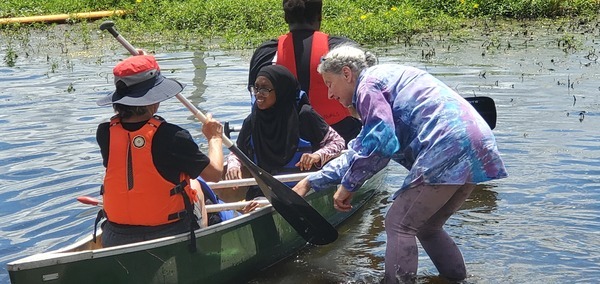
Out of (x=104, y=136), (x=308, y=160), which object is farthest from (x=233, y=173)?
(x=104, y=136)

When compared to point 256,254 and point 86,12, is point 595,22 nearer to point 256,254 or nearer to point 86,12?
point 86,12

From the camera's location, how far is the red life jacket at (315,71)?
7.21 meters

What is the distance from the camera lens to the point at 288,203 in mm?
5934

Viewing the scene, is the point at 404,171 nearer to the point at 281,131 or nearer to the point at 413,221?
the point at 281,131

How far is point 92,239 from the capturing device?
18.2 feet

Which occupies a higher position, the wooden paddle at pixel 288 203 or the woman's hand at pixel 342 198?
the woman's hand at pixel 342 198

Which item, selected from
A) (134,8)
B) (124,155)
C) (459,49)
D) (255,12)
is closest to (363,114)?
(124,155)

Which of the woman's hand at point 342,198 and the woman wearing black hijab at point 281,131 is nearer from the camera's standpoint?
the woman's hand at point 342,198

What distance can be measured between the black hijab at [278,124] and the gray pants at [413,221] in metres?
1.64

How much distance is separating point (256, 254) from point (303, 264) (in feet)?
1.62

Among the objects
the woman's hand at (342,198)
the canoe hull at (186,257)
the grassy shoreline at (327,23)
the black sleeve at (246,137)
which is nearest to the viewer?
the canoe hull at (186,257)

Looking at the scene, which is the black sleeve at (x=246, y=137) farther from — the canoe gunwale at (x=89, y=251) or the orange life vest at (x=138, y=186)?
the orange life vest at (x=138, y=186)

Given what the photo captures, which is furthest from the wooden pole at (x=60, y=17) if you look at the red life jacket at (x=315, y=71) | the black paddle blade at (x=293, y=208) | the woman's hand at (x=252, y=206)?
the black paddle blade at (x=293, y=208)

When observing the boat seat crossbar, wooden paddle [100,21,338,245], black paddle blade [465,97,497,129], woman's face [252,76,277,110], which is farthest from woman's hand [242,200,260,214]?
black paddle blade [465,97,497,129]
